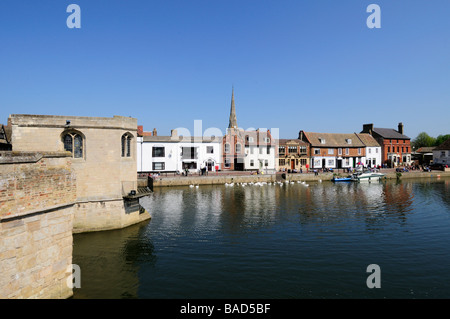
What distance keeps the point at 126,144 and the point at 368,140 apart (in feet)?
242

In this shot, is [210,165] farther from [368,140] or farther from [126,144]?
[368,140]

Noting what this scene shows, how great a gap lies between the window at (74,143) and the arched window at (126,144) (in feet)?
9.43

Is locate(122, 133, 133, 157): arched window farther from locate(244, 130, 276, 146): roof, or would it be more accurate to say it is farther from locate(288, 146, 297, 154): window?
locate(288, 146, 297, 154): window

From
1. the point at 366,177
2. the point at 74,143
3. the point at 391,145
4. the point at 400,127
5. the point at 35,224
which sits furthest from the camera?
the point at 400,127

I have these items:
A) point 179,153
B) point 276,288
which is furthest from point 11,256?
point 179,153

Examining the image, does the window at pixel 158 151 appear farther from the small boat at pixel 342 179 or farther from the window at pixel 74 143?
the window at pixel 74 143

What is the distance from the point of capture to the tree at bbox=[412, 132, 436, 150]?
123 metres

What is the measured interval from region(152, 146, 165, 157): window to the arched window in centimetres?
3313

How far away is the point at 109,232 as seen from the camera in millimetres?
19641

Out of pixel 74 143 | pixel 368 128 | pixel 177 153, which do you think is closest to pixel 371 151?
pixel 368 128

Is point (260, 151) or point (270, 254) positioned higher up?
point (260, 151)

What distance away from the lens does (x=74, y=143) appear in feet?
61.8

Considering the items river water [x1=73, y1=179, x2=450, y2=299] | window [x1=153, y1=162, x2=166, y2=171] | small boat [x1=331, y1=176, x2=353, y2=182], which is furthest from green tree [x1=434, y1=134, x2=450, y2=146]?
window [x1=153, y1=162, x2=166, y2=171]
